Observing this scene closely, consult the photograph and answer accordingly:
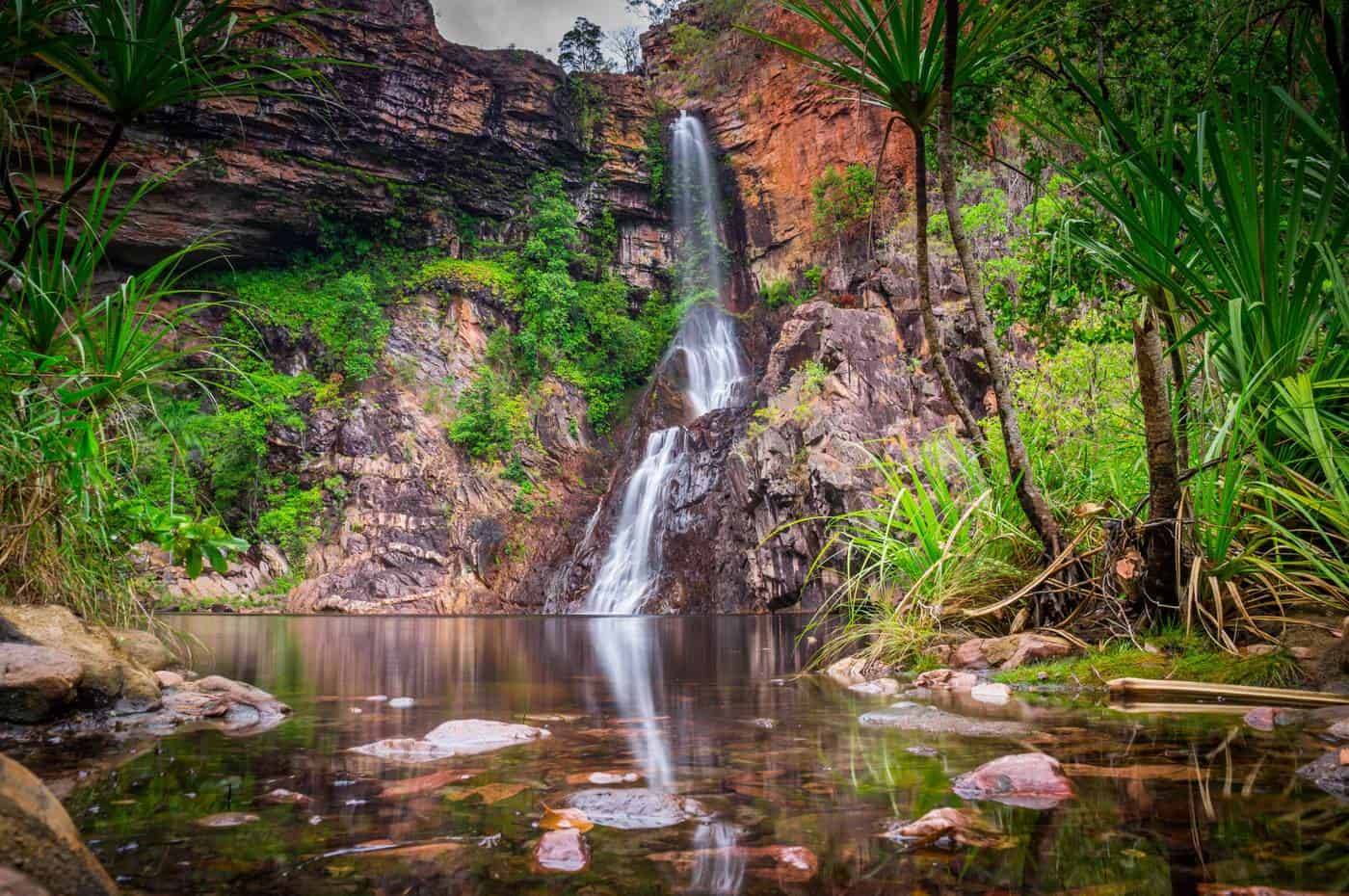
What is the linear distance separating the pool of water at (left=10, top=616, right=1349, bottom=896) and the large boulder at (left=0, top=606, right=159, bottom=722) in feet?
1.70

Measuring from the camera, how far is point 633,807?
1.53 meters

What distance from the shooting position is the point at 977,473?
15.2 ft

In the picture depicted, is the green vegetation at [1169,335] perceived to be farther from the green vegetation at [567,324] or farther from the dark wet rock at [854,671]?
the green vegetation at [567,324]

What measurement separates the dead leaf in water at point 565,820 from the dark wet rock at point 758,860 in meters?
0.21

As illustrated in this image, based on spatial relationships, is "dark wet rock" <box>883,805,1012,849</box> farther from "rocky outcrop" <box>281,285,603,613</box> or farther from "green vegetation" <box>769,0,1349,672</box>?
"rocky outcrop" <box>281,285,603,613</box>

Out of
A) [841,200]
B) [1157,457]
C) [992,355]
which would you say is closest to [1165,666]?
[1157,457]

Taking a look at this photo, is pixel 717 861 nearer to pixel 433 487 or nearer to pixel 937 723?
pixel 937 723

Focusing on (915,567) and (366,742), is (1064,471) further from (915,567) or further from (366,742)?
(366,742)

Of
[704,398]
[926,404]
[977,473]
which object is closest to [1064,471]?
[977,473]

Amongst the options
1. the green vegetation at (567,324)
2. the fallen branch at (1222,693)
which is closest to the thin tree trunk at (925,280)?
the fallen branch at (1222,693)

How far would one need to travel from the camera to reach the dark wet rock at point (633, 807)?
1.46m

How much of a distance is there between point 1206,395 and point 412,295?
2179 centimetres

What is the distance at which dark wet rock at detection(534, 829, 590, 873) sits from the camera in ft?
3.98

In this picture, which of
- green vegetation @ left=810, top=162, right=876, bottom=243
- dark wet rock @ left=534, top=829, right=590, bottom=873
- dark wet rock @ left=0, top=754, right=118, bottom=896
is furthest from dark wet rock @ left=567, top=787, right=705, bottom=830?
green vegetation @ left=810, top=162, right=876, bottom=243
